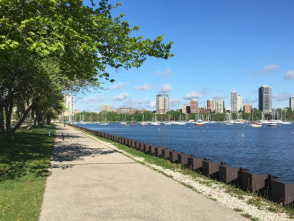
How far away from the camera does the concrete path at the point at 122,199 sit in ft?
22.3

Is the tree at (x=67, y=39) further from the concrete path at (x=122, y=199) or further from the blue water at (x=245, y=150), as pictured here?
the blue water at (x=245, y=150)

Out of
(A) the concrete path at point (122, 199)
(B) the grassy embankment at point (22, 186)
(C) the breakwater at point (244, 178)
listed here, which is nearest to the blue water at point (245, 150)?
(C) the breakwater at point (244, 178)

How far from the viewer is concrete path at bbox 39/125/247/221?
22.3 ft

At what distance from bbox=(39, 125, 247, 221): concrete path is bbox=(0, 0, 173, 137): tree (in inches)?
168

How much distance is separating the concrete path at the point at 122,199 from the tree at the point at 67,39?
4.26 metres

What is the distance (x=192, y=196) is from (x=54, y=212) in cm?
386

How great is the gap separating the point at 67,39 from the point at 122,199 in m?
5.99

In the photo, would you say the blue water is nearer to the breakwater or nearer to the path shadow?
the breakwater

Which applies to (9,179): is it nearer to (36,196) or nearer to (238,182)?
(36,196)

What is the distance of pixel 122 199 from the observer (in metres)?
8.09

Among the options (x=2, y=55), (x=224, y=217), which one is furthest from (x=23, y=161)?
(x=224, y=217)

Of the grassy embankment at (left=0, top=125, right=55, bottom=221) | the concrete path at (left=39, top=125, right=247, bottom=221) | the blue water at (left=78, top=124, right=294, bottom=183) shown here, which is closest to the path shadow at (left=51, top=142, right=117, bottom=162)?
the grassy embankment at (left=0, top=125, right=55, bottom=221)

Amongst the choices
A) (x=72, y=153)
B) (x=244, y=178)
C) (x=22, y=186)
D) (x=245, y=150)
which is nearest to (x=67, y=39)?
(x=22, y=186)

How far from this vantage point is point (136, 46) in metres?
14.4
